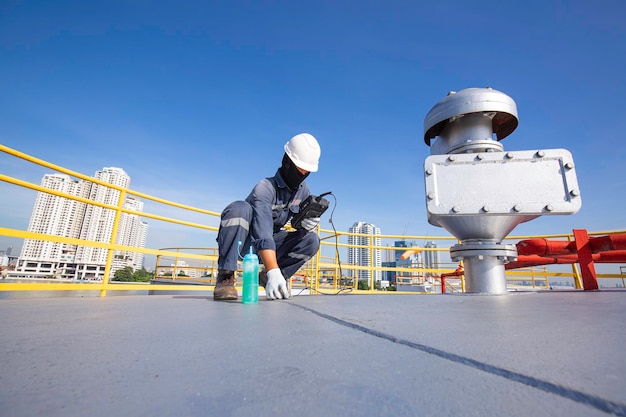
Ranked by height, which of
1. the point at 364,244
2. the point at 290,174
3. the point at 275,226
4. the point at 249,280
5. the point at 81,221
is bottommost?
the point at 249,280

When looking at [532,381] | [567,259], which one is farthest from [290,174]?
[567,259]

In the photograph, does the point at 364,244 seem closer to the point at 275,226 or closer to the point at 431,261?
the point at 275,226

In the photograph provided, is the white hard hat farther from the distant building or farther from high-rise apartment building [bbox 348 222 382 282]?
the distant building

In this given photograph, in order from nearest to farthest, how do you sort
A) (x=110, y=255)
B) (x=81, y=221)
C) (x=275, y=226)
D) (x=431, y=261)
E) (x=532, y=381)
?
1. (x=532, y=381)
2. (x=275, y=226)
3. (x=110, y=255)
4. (x=431, y=261)
5. (x=81, y=221)

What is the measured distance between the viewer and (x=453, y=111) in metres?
1.67

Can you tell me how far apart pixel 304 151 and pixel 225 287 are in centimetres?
117

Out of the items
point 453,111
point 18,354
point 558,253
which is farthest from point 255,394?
point 558,253

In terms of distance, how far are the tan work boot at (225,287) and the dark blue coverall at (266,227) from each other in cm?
5

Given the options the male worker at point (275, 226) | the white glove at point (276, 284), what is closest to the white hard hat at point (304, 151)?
the male worker at point (275, 226)

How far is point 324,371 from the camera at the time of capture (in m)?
0.42

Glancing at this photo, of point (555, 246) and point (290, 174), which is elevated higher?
point (290, 174)

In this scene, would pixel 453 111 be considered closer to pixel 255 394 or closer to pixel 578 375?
pixel 578 375

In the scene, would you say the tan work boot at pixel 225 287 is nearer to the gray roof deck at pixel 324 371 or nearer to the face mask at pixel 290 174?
the face mask at pixel 290 174

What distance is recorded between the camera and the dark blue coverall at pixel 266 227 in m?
1.93
